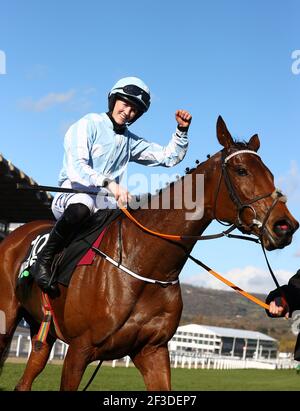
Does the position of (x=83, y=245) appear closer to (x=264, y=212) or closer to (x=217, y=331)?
(x=264, y=212)

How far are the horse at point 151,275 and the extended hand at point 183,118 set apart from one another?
66 centimetres

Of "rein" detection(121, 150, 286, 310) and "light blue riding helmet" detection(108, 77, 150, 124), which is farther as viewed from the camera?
"light blue riding helmet" detection(108, 77, 150, 124)

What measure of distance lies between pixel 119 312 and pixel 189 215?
912 mm

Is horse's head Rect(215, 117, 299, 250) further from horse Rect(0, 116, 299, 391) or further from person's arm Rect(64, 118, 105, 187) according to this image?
person's arm Rect(64, 118, 105, 187)

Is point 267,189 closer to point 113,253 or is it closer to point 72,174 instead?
point 113,253

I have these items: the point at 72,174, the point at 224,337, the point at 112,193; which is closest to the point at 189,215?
the point at 112,193

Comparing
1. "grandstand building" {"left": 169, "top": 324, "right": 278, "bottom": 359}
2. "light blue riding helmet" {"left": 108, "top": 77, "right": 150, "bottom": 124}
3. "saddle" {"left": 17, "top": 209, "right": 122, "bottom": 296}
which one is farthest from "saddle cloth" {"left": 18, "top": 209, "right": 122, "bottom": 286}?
"grandstand building" {"left": 169, "top": 324, "right": 278, "bottom": 359}

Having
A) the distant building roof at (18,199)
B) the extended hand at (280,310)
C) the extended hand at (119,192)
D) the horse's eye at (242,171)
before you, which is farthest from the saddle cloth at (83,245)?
the distant building roof at (18,199)

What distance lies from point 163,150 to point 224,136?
3.75ft

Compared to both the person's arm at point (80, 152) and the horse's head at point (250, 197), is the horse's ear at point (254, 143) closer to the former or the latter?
the horse's head at point (250, 197)

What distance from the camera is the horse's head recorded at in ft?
14.5

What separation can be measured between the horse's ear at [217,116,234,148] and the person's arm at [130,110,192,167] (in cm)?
78

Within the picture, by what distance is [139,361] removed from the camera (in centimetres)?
509
